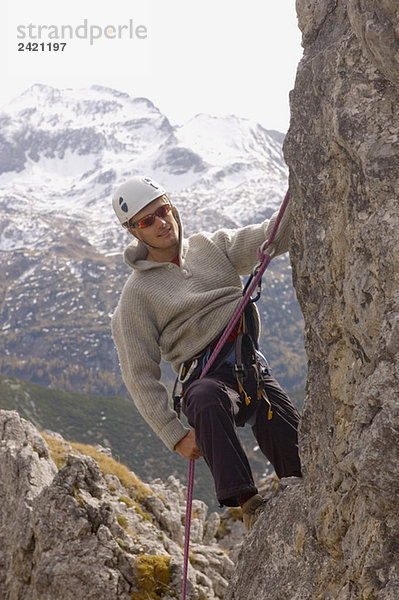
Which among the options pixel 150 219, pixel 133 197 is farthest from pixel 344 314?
pixel 133 197

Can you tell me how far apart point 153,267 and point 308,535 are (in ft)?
13.4

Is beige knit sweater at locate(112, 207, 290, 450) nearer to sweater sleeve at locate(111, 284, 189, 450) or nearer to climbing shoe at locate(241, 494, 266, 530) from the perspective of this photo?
sweater sleeve at locate(111, 284, 189, 450)

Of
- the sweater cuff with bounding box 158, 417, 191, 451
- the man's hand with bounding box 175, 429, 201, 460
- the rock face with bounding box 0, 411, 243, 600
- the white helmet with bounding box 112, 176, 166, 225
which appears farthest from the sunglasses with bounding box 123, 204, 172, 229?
the rock face with bounding box 0, 411, 243, 600

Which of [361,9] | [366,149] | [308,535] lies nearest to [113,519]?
[308,535]

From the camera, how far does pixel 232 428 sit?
709 centimetres

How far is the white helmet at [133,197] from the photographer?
329 inches

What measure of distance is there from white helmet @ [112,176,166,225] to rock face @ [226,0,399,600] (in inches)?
91.4

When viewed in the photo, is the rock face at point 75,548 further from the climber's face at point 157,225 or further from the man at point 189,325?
the climber's face at point 157,225

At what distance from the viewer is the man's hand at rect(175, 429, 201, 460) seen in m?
7.88

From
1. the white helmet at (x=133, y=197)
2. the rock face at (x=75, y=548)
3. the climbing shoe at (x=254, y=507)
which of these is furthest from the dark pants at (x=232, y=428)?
the rock face at (x=75, y=548)

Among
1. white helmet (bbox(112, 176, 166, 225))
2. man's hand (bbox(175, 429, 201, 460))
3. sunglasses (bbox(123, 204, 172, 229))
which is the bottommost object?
man's hand (bbox(175, 429, 201, 460))

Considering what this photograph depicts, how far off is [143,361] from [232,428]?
1.88 metres

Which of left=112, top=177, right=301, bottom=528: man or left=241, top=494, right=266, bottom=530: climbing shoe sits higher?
left=112, top=177, right=301, bottom=528: man

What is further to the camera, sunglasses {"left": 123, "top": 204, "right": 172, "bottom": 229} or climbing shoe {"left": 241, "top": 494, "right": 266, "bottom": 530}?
sunglasses {"left": 123, "top": 204, "right": 172, "bottom": 229}
